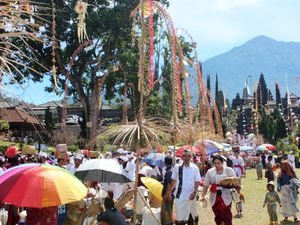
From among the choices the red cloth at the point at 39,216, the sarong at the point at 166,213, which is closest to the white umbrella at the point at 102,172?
the sarong at the point at 166,213

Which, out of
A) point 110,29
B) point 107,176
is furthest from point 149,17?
point 110,29

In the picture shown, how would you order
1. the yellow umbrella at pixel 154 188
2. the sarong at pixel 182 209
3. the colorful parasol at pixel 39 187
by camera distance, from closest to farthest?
the colorful parasol at pixel 39 187
the sarong at pixel 182 209
the yellow umbrella at pixel 154 188

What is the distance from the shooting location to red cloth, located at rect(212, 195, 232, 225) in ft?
26.1

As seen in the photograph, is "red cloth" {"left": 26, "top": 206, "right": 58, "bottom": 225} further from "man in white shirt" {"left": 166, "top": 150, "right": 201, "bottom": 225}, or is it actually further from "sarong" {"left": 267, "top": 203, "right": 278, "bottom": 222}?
"sarong" {"left": 267, "top": 203, "right": 278, "bottom": 222}

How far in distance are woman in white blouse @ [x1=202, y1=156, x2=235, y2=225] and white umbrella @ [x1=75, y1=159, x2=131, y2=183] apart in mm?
1550

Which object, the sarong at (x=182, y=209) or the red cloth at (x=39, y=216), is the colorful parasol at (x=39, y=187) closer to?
the red cloth at (x=39, y=216)

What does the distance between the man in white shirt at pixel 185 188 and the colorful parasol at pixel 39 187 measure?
10.9 feet

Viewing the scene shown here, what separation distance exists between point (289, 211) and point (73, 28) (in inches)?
851

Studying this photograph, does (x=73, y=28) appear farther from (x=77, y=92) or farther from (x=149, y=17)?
(x=149, y=17)

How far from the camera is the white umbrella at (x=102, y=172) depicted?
318 inches

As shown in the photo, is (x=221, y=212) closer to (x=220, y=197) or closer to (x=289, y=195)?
(x=220, y=197)

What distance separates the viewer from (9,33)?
2990mm

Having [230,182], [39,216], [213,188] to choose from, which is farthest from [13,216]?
[230,182]

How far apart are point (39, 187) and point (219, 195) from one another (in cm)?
403
